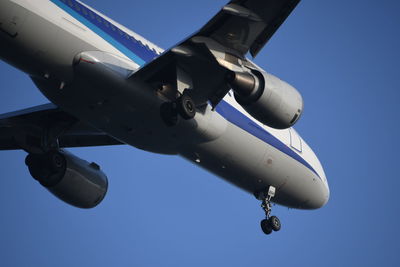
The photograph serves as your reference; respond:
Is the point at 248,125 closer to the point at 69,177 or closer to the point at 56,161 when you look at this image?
the point at 69,177

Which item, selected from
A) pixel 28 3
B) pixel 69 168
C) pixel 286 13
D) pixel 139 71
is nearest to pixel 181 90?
pixel 139 71

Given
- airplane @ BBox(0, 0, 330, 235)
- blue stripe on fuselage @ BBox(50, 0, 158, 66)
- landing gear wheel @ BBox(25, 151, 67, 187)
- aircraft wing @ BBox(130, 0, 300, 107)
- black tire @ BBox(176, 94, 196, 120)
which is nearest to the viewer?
airplane @ BBox(0, 0, 330, 235)

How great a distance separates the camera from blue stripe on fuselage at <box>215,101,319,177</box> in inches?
672

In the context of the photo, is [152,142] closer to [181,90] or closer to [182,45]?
[181,90]

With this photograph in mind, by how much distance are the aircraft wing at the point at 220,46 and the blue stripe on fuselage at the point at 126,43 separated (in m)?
1.23

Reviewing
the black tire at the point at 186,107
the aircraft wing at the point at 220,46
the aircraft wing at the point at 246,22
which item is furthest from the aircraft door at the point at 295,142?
the black tire at the point at 186,107

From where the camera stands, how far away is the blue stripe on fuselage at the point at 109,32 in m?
14.3

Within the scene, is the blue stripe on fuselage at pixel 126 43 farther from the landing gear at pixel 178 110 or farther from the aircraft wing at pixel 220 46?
the landing gear at pixel 178 110

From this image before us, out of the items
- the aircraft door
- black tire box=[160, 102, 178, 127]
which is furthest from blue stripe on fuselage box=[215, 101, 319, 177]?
black tire box=[160, 102, 178, 127]

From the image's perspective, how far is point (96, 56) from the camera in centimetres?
1396

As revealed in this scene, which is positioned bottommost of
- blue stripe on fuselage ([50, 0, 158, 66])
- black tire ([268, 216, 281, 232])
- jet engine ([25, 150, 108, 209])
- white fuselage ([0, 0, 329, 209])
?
jet engine ([25, 150, 108, 209])

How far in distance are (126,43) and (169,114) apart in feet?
7.82

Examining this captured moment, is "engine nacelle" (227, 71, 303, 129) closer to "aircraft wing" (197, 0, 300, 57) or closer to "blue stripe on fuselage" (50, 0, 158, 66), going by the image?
"aircraft wing" (197, 0, 300, 57)

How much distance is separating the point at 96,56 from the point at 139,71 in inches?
42.1
